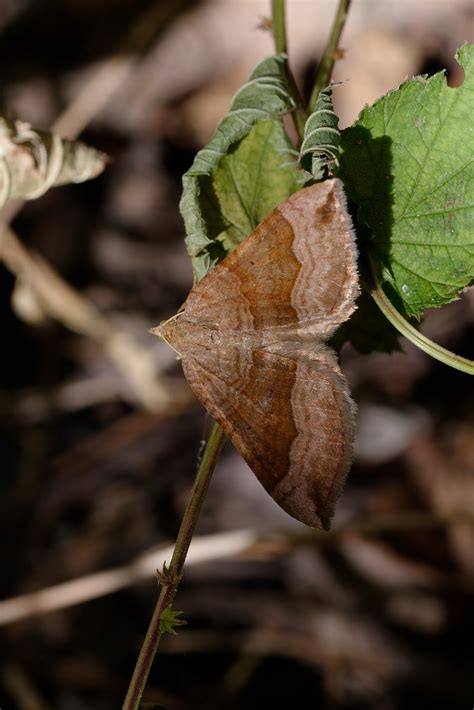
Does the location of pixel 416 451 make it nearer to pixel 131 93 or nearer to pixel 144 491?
pixel 144 491

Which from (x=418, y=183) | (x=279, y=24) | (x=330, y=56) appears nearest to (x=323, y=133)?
(x=418, y=183)

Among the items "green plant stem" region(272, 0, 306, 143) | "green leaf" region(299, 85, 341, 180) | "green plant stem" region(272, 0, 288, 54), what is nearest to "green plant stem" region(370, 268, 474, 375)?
"green leaf" region(299, 85, 341, 180)

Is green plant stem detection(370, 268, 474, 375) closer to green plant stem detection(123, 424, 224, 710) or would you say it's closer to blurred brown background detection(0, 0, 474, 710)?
green plant stem detection(123, 424, 224, 710)

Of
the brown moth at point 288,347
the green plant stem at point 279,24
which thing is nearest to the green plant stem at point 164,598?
the brown moth at point 288,347

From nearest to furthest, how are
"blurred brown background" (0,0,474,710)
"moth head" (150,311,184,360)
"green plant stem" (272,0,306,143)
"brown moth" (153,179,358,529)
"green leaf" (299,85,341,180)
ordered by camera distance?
1. "green leaf" (299,85,341,180)
2. "brown moth" (153,179,358,529)
3. "green plant stem" (272,0,306,143)
4. "moth head" (150,311,184,360)
5. "blurred brown background" (0,0,474,710)

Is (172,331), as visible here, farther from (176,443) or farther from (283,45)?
(176,443)

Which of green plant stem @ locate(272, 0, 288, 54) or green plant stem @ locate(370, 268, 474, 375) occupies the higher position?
green plant stem @ locate(272, 0, 288, 54)
